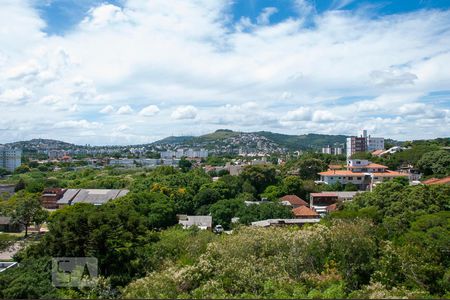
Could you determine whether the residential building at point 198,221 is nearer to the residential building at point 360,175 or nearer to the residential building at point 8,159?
the residential building at point 360,175

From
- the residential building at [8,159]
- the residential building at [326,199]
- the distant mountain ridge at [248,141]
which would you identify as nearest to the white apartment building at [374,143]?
the residential building at [326,199]

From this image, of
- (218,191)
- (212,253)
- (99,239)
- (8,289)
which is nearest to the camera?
(8,289)

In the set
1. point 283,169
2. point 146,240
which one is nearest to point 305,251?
point 146,240

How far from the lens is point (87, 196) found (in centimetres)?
3725

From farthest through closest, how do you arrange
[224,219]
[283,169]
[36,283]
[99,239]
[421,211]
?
[283,169]
[224,219]
[421,211]
[99,239]
[36,283]

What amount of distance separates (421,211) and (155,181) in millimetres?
24303

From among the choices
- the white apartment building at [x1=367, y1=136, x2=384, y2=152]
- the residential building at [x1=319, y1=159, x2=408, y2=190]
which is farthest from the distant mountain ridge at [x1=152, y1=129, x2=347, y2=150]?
the residential building at [x1=319, y1=159, x2=408, y2=190]

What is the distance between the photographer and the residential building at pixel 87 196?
36094 mm

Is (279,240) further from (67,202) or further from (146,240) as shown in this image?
(67,202)

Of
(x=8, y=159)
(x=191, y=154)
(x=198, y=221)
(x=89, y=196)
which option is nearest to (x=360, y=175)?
(x=198, y=221)

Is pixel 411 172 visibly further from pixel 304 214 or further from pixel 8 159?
pixel 8 159

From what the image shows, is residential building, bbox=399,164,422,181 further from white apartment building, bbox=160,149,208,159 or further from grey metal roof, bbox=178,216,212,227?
white apartment building, bbox=160,149,208,159

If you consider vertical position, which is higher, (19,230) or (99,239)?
(99,239)

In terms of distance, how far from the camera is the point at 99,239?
14391 millimetres
